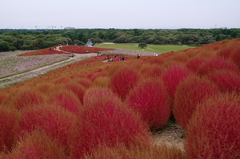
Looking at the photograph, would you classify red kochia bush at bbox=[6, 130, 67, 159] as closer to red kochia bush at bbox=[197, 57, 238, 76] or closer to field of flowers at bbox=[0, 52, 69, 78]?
red kochia bush at bbox=[197, 57, 238, 76]

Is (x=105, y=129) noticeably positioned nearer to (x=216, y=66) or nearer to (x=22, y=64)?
(x=216, y=66)

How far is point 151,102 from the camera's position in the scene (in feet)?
12.0

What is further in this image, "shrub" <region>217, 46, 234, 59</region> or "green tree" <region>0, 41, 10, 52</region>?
"green tree" <region>0, 41, 10, 52</region>

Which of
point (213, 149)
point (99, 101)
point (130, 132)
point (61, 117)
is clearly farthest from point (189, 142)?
point (61, 117)

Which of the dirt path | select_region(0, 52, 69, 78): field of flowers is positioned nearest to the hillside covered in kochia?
the dirt path

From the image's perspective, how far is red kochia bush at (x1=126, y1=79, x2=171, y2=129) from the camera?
362 cm

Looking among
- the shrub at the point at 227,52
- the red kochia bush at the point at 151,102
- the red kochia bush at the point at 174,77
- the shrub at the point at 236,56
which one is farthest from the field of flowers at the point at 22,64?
the shrub at the point at 236,56

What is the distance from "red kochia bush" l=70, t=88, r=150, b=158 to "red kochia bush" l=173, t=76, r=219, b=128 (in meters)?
1.31

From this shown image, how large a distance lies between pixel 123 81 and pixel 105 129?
349cm

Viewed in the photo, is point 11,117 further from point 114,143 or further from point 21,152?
point 114,143

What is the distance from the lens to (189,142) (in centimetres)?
188

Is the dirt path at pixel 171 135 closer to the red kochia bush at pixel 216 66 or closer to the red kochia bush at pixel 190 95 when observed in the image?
the red kochia bush at pixel 190 95

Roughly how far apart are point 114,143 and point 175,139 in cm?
197

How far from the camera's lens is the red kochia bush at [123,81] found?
550 centimetres
